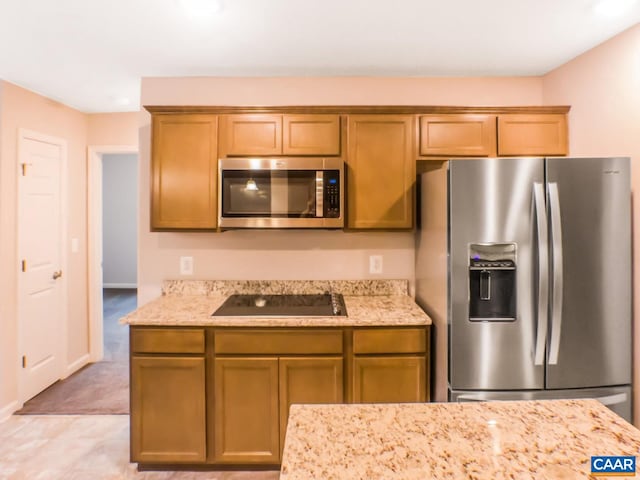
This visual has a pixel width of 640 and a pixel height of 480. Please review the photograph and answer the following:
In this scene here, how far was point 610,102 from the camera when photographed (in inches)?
90.8

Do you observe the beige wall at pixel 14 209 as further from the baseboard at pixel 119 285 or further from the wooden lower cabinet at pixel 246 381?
the baseboard at pixel 119 285

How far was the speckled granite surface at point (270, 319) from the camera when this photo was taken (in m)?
2.25

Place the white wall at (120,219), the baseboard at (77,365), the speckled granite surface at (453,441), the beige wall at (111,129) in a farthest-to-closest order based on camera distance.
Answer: the white wall at (120,219)
the beige wall at (111,129)
the baseboard at (77,365)
the speckled granite surface at (453,441)

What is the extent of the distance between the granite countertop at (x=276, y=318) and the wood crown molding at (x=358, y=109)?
114 cm

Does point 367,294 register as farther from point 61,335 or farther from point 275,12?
point 61,335

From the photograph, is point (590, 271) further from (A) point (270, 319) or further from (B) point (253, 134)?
(B) point (253, 134)

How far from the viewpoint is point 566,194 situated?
209 centimetres

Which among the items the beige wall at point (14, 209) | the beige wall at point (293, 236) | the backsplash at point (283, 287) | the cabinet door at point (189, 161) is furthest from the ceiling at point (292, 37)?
the backsplash at point (283, 287)

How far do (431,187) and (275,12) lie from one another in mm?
1254

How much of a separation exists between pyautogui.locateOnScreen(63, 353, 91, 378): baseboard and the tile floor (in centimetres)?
74

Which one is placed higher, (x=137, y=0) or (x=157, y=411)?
(x=137, y=0)

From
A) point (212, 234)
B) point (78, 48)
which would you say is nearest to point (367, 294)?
point (212, 234)

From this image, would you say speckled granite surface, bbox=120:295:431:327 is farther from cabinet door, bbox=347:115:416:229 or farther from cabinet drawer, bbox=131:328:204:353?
cabinet door, bbox=347:115:416:229

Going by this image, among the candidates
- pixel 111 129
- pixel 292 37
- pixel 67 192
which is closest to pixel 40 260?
pixel 67 192
